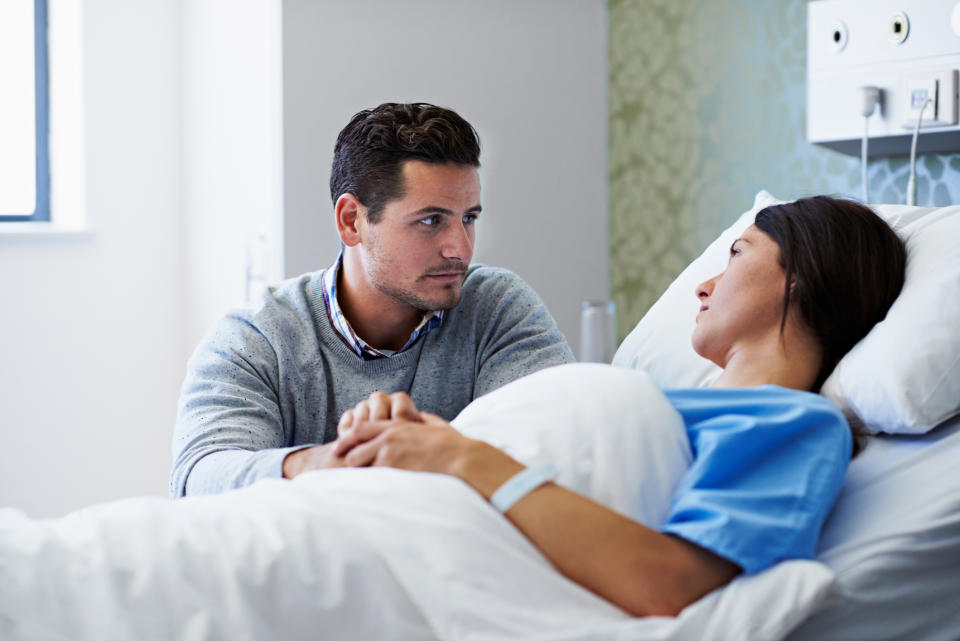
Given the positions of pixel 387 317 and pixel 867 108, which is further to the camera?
pixel 867 108

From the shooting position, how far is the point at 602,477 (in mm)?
997

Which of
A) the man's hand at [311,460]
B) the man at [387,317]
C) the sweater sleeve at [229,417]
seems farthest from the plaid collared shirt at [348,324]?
the man's hand at [311,460]

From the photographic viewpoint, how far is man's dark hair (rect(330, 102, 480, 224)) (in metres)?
1.58

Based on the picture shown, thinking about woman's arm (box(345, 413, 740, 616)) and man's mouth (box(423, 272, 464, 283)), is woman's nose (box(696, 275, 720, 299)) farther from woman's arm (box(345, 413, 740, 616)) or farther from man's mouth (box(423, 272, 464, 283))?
woman's arm (box(345, 413, 740, 616))

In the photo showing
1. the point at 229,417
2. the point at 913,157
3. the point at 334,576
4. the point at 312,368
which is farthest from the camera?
the point at 913,157

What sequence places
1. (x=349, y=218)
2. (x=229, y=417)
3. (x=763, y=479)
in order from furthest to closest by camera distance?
(x=349, y=218) → (x=229, y=417) → (x=763, y=479)

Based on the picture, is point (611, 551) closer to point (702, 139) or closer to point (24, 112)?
point (702, 139)

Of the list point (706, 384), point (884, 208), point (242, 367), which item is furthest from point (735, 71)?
point (242, 367)

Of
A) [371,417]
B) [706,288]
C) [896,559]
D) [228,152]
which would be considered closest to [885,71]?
[706,288]

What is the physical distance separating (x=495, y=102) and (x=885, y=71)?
1039 millimetres

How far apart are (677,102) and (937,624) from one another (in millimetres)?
1650

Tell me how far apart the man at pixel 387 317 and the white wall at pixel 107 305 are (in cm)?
137

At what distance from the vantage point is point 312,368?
154cm

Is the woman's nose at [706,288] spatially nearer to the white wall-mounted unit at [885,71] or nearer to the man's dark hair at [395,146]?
the man's dark hair at [395,146]
